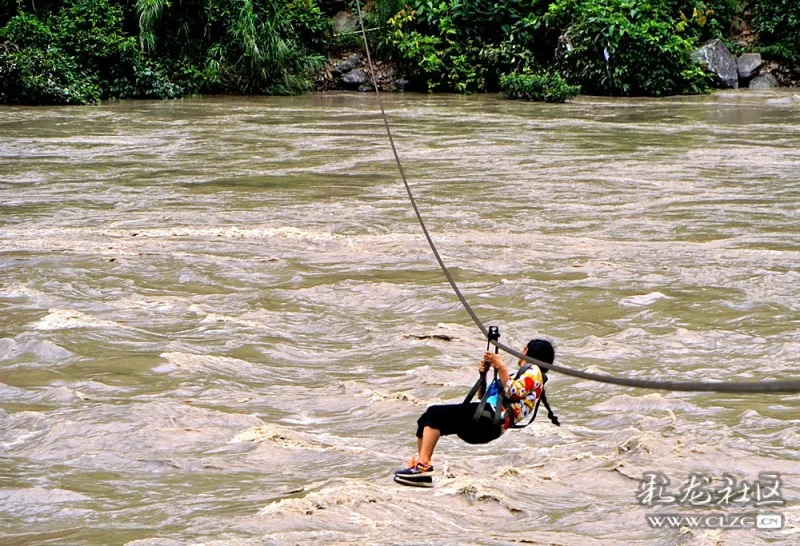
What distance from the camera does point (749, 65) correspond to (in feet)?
79.2

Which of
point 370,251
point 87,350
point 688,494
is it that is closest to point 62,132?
point 370,251

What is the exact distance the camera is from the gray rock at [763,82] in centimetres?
2409

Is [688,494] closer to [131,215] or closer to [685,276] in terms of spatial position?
[685,276]

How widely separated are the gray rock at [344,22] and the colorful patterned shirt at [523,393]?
2180cm

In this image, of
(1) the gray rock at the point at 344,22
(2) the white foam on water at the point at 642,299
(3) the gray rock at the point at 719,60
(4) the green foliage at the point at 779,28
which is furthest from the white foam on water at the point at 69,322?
(4) the green foliage at the point at 779,28

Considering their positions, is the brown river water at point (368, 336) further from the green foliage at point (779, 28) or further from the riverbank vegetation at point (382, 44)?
the green foliage at point (779, 28)

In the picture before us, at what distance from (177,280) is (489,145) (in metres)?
7.79

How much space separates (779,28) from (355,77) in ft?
31.6

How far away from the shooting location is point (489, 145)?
14.7m

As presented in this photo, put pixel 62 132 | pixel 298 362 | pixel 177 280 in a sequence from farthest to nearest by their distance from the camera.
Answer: pixel 62 132
pixel 177 280
pixel 298 362

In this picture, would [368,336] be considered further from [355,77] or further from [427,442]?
[355,77]

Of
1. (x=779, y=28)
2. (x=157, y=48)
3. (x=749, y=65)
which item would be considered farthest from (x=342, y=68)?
Result: (x=779, y=28)

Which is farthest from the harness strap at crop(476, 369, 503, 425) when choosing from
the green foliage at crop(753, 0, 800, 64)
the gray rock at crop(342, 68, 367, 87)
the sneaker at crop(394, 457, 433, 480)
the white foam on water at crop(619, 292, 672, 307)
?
the green foliage at crop(753, 0, 800, 64)

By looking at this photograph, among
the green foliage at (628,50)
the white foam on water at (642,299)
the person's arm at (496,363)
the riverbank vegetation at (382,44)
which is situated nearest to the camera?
the person's arm at (496,363)
